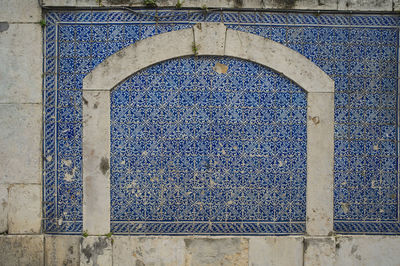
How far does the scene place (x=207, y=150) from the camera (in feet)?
14.6

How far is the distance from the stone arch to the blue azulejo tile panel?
92 millimetres

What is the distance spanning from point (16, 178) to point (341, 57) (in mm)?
A: 4127

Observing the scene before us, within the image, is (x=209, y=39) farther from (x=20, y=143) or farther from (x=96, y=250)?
(x=96, y=250)

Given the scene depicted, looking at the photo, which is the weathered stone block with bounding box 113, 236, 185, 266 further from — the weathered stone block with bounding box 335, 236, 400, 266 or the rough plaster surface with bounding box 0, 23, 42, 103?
the rough plaster surface with bounding box 0, 23, 42, 103

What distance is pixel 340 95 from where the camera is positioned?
447 centimetres

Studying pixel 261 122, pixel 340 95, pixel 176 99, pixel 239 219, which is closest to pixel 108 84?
pixel 176 99

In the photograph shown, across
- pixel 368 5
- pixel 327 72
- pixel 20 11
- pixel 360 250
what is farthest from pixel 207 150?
pixel 20 11

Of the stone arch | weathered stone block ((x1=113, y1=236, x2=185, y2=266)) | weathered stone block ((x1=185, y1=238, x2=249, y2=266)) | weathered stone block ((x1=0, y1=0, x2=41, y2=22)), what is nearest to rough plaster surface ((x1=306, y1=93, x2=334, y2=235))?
A: the stone arch

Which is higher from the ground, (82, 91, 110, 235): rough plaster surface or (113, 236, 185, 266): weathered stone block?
(82, 91, 110, 235): rough plaster surface

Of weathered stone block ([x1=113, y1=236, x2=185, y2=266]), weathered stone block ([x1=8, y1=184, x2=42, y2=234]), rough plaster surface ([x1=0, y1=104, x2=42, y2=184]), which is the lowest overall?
weathered stone block ([x1=113, y1=236, x2=185, y2=266])

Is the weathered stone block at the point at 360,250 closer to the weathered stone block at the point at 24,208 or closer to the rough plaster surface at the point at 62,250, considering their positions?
the rough plaster surface at the point at 62,250

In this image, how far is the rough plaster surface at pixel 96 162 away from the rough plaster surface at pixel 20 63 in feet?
2.10

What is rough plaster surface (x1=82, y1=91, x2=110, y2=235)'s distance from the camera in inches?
174

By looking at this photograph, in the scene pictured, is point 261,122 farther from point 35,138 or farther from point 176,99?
point 35,138
